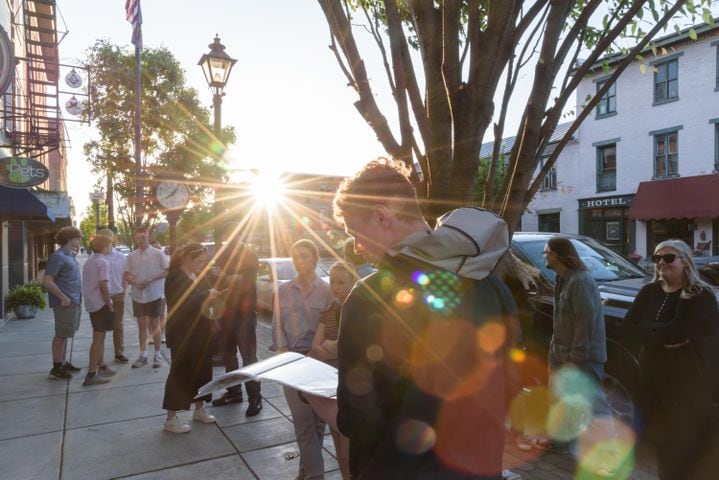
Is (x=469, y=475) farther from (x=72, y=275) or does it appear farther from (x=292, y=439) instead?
(x=72, y=275)

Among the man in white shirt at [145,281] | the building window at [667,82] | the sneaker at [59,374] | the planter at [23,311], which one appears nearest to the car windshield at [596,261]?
the man in white shirt at [145,281]

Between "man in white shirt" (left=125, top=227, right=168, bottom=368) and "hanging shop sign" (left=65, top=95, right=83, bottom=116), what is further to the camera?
"hanging shop sign" (left=65, top=95, right=83, bottom=116)

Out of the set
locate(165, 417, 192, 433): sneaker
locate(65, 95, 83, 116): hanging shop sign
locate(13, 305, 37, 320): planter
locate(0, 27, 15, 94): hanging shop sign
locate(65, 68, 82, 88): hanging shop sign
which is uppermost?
locate(65, 68, 82, 88): hanging shop sign

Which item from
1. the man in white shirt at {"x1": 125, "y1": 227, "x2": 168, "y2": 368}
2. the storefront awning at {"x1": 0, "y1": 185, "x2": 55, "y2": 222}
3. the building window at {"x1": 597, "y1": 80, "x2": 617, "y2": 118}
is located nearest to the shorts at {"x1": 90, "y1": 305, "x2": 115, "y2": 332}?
the man in white shirt at {"x1": 125, "y1": 227, "x2": 168, "y2": 368}

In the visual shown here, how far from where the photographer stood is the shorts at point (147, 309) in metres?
7.66

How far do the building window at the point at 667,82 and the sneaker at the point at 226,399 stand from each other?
80.0 feet

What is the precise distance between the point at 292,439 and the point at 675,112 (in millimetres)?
24753

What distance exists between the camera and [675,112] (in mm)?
22984

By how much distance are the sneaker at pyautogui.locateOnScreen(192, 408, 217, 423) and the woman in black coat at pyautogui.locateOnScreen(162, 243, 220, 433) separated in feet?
0.75

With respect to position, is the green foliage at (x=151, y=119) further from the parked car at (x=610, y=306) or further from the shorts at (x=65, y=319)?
the parked car at (x=610, y=306)

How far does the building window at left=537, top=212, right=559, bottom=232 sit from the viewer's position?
2912cm

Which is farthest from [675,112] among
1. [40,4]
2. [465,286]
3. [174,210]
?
[465,286]

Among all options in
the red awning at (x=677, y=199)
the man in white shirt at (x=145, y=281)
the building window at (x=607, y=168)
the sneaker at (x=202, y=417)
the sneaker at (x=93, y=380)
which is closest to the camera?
the sneaker at (x=202, y=417)

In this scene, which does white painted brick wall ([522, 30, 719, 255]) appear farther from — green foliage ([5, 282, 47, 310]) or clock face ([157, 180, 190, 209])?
green foliage ([5, 282, 47, 310])
